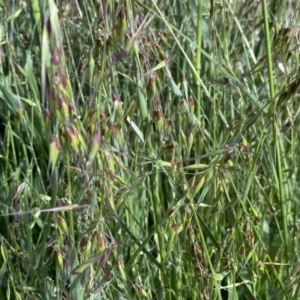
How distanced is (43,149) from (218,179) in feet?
1.46

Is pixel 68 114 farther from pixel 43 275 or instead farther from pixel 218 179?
pixel 43 275

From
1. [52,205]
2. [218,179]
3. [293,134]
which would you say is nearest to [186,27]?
[293,134]

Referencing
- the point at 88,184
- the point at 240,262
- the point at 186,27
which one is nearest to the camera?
the point at 88,184

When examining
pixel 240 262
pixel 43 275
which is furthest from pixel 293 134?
pixel 43 275

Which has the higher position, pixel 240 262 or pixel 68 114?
pixel 68 114

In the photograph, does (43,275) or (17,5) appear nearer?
(43,275)

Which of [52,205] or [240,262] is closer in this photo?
[52,205]

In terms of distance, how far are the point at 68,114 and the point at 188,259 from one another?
35 cm

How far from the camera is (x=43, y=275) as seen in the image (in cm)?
94

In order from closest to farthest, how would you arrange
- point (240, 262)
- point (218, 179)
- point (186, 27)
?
point (218, 179) < point (240, 262) < point (186, 27)

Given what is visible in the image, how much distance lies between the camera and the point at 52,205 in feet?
2.53

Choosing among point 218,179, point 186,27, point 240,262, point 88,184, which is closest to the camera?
point 88,184

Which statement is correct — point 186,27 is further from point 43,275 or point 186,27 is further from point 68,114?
point 68,114

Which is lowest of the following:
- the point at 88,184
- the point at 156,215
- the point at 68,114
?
the point at 156,215
